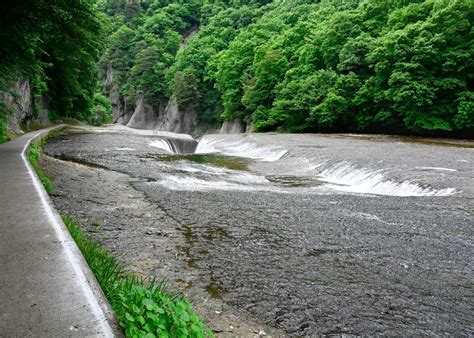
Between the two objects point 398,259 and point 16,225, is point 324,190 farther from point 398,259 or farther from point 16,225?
point 16,225

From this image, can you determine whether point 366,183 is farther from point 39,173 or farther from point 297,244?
point 39,173

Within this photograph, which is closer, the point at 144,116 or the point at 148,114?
the point at 144,116

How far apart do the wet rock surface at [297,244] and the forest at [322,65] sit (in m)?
4.54

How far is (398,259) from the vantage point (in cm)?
612

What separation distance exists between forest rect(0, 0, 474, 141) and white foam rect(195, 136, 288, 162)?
35.1ft

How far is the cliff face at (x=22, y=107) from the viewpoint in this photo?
23.7 meters

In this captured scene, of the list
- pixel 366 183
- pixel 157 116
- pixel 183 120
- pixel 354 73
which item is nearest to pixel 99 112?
pixel 183 120

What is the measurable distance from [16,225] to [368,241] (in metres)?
5.64

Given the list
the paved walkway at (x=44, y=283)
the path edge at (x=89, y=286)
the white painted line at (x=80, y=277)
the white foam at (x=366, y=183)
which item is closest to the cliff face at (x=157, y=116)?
the white foam at (x=366, y=183)

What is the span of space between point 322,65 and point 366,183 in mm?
35939

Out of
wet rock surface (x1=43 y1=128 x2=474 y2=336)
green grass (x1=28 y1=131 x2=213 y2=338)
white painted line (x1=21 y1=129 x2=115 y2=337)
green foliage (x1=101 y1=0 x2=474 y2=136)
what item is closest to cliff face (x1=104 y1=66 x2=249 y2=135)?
green foliage (x1=101 y1=0 x2=474 y2=136)

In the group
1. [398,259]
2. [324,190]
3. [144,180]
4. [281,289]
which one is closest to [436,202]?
[324,190]

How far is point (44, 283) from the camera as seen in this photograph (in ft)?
10.7

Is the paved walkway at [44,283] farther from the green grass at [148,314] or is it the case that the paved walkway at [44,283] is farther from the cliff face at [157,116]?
the cliff face at [157,116]
